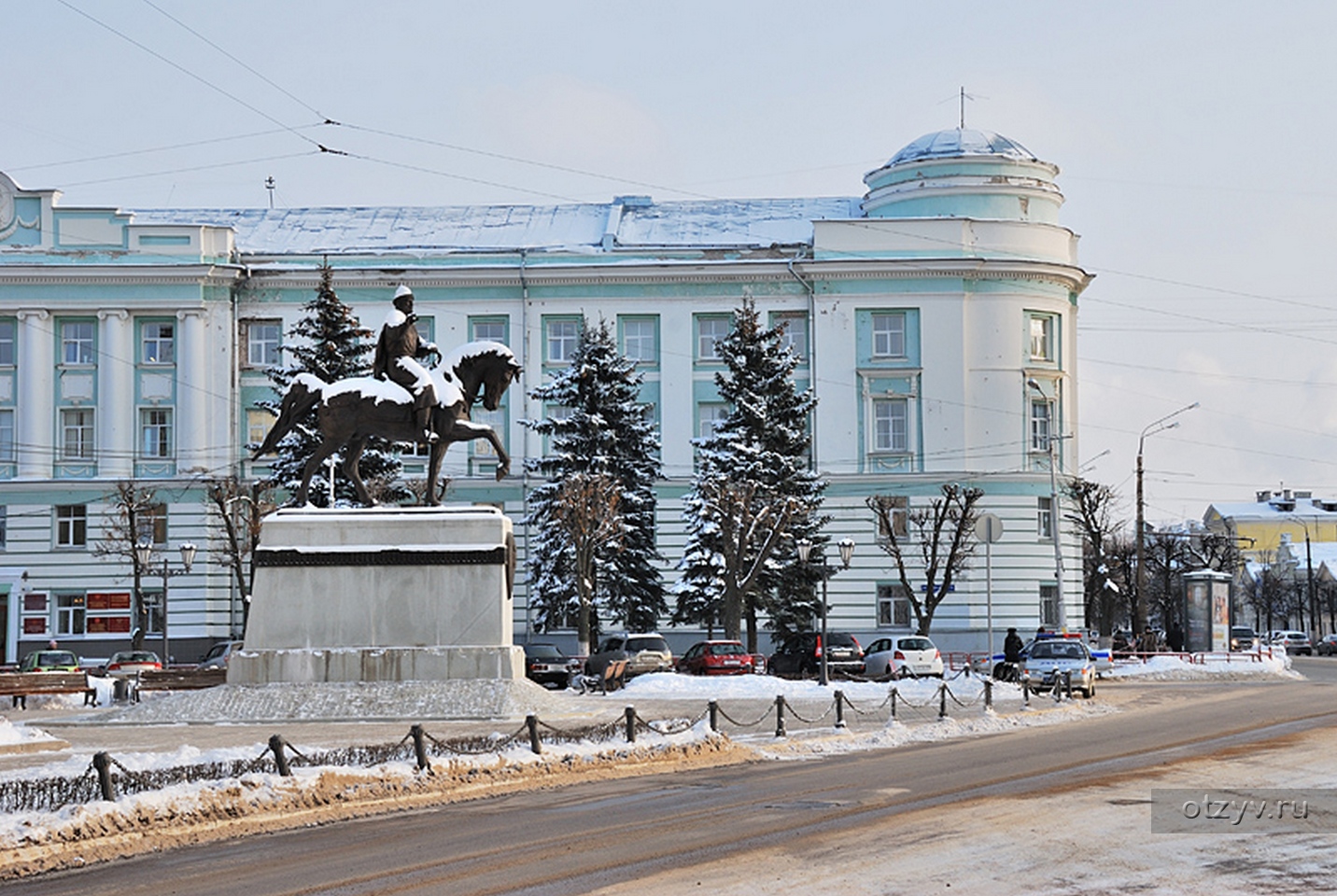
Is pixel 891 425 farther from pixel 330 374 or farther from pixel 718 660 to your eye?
pixel 330 374

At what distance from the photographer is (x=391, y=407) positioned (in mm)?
28531

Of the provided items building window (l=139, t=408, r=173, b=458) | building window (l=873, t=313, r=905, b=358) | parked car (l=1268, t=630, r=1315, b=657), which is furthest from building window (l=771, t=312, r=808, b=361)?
parked car (l=1268, t=630, r=1315, b=657)

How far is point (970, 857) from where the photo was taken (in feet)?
41.9

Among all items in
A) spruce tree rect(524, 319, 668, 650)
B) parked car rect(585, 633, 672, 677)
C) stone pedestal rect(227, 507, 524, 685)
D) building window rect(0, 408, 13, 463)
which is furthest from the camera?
building window rect(0, 408, 13, 463)

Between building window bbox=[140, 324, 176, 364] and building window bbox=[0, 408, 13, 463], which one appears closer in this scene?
building window bbox=[0, 408, 13, 463]

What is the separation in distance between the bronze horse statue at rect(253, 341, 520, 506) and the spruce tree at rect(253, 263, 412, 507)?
1959cm

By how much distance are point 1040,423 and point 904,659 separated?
19.9 m

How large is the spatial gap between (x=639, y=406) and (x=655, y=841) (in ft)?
141

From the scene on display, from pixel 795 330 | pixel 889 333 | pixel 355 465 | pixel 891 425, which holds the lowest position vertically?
pixel 355 465

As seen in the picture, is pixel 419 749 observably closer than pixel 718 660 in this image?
Yes

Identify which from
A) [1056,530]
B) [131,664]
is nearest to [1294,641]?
[1056,530]

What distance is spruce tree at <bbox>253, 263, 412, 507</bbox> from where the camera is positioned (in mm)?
49312

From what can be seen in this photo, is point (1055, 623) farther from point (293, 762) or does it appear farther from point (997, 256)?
point (293, 762)

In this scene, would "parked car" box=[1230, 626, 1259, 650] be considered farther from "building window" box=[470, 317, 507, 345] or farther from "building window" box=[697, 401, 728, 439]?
"building window" box=[470, 317, 507, 345]
